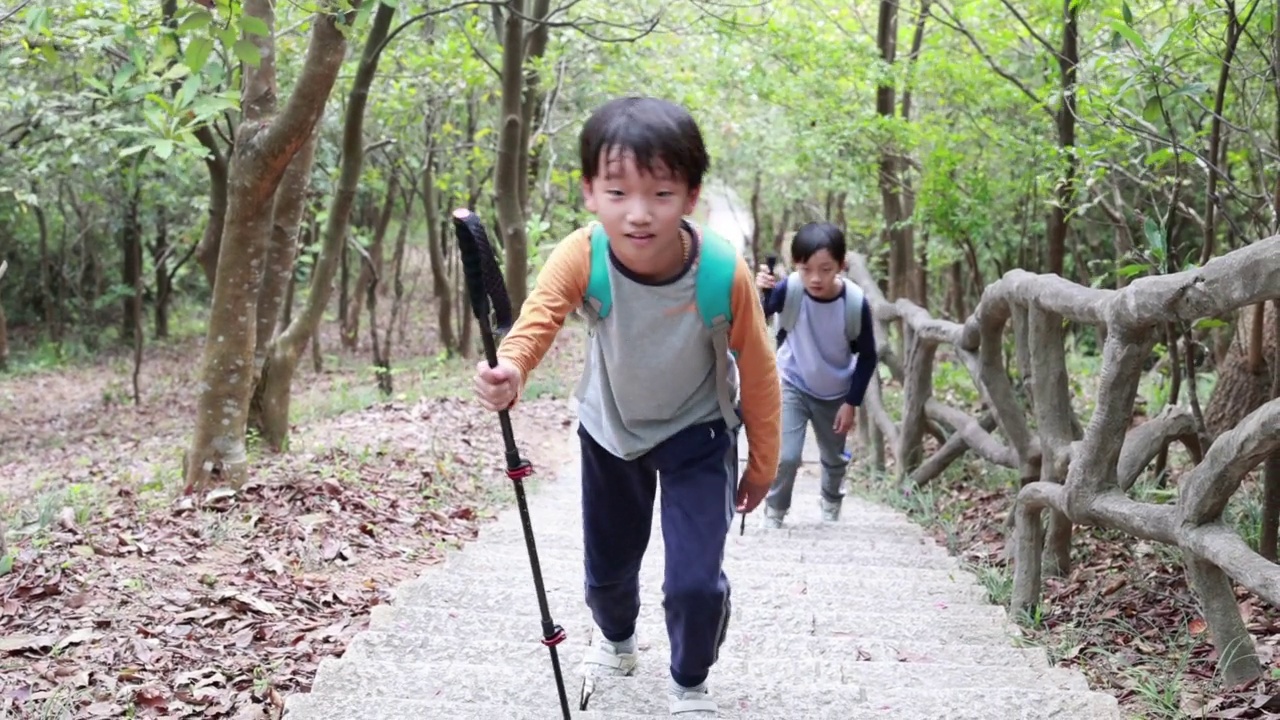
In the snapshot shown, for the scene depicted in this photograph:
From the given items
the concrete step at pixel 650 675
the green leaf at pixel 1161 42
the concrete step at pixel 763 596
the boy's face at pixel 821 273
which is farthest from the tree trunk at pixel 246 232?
the green leaf at pixel 1161 42

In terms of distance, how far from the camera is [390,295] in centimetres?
2561

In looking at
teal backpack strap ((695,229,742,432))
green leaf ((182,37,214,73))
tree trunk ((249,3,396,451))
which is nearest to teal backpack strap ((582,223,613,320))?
teal backpack strap ((695,229,742,432))

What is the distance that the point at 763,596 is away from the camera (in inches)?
172

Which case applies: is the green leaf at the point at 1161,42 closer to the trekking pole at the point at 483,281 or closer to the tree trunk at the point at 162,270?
the trekking pole at the point at 483,281

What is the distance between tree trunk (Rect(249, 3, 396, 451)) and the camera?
707 centimetres

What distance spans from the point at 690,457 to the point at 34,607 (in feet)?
7.48

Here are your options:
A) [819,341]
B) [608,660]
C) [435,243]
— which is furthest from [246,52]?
[435,243]

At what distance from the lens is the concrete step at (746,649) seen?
3.54 meters

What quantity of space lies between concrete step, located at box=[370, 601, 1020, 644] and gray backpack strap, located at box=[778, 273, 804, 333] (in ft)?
6.44

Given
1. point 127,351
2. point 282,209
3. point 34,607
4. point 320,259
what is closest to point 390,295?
point 127,351

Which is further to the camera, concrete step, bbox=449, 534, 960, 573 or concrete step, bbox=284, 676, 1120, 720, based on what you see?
concrete step, bbox=449, 534, 960, 573

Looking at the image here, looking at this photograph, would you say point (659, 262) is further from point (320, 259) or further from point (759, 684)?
point (320, 259)

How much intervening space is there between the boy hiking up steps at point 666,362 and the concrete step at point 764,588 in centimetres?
119

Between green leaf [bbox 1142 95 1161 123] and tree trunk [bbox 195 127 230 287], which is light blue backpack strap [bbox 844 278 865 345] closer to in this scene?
green leaf [bbox 1142 95 1161 123]
